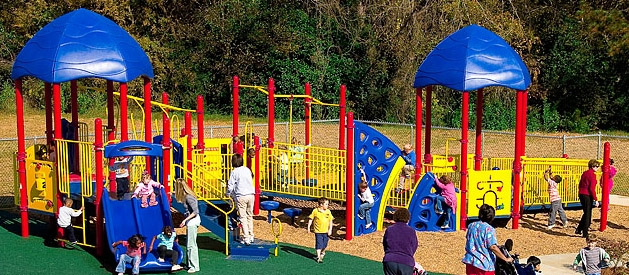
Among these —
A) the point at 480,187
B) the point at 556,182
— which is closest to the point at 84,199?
the point at 480,187

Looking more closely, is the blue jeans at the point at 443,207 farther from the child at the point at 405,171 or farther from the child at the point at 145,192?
the child at the point at 145,192

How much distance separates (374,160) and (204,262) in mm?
3930

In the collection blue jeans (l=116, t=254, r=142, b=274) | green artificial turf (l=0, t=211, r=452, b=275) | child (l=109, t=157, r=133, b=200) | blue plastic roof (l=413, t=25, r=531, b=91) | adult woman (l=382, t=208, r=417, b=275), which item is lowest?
green artificial turf (l=0, t=211, r=452, b=275)

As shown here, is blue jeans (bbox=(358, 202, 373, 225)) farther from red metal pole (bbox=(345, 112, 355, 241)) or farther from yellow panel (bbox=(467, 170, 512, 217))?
yellow panel (bbox=(467, 170, 512, 217))

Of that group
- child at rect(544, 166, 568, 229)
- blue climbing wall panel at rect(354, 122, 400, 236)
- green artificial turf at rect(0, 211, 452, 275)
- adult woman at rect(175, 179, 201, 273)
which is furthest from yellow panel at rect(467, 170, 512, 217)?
adult woman at rect(175, 179, 201, 273)

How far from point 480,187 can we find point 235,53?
22.3 metres

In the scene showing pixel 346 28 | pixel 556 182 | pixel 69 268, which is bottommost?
pixel 69 268

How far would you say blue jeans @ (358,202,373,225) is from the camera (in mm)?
16906

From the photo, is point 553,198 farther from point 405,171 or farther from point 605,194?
point 405,171

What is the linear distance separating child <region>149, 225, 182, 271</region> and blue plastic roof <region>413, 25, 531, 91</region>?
6177 mm

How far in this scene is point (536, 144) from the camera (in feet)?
101

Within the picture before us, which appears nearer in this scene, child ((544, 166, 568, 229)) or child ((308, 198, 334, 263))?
child ((308, 198, 334, 263))

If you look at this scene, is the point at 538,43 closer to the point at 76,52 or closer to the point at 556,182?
the point at 556,182

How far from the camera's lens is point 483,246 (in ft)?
36.2
